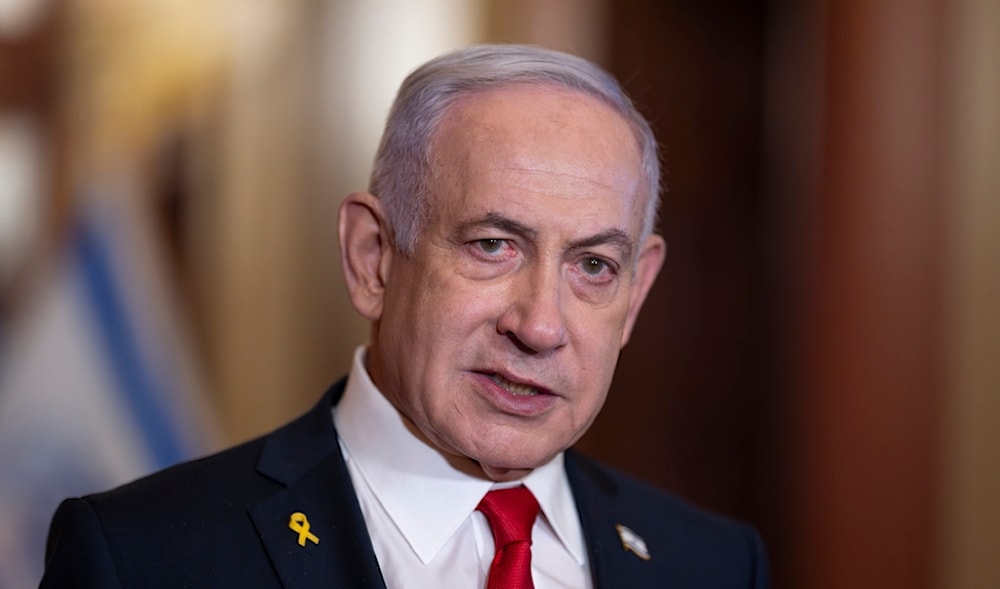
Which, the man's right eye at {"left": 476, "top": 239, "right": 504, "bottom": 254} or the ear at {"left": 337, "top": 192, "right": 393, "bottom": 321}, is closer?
the man's right eye at {"left": 476, "top": 239, "right": 504, "bottom": 254}

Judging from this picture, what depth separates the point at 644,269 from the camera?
2459mm

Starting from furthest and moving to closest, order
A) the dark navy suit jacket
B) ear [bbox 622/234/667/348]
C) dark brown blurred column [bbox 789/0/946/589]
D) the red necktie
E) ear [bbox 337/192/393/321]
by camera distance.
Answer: dark brown blurred column [bbox 789/0/946/589]
ear [bbox 622/234/667/348]
ear [bbox 337/192/393/321]
the red necktie
the dark navy suit jacket

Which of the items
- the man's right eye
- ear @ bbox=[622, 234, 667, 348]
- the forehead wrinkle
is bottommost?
ear @ bbox=[622, 234, 667, 348]

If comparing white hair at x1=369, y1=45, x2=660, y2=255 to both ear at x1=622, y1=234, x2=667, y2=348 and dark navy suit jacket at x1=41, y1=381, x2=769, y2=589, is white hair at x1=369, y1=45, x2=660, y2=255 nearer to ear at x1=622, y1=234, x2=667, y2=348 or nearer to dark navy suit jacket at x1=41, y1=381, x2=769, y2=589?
ear at x1=622, y1=234, x2=667, y2=348

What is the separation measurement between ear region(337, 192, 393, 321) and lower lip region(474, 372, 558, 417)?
28 centimetres

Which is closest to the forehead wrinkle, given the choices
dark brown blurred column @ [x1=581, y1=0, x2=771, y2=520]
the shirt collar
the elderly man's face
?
the elderly man's face

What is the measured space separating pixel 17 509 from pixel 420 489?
5.27 ft

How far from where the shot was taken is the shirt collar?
85.7 inches

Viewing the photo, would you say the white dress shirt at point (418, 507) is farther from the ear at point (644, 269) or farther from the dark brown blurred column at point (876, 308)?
the dark brown blurred column at point (876, 308)

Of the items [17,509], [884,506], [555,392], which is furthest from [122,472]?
[884,506]

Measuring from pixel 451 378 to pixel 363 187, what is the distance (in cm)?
173

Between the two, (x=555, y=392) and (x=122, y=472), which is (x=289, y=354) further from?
(x=555, y=392)

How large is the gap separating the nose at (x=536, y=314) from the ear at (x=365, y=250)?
290 mm

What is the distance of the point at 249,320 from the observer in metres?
3.62
